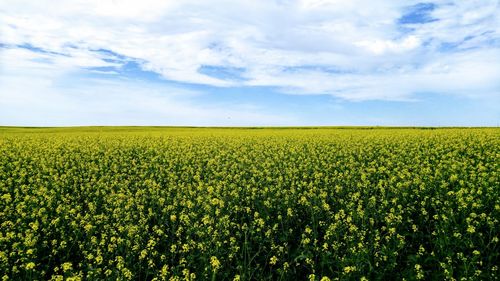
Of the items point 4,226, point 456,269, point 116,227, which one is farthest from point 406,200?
point 4,226

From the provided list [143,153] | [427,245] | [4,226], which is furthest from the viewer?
[143,153]

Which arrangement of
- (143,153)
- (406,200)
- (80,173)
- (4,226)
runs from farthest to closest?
1. (143,153)
2. (80,173)
3. (406,200)
4. (4,226)

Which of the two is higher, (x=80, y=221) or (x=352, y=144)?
(x=352, y=144)

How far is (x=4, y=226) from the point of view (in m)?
10.2

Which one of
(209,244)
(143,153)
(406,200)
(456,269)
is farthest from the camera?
(143,153)

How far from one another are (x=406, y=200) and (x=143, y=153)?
1525 centimetres

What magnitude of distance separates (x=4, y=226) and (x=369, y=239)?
904 centimetres

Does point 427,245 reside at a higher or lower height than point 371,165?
lower

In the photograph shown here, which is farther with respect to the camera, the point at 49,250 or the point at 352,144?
the point at 352,144

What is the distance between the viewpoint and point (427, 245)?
935 cm

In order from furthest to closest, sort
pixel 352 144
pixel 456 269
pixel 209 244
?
pixel 352 144
pixel 209 244
pixel 456 269

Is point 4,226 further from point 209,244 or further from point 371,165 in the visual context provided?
point 371,165

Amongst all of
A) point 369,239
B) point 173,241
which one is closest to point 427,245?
point 369,239

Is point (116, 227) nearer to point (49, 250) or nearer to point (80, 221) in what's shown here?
point (80, 221)
